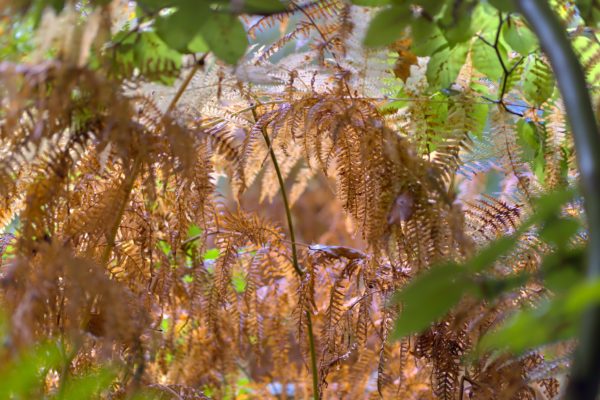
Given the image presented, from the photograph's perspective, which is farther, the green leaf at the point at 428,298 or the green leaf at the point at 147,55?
the green leaf at the point at 147,55

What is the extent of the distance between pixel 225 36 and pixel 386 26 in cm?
14

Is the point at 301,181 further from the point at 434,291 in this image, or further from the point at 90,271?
the point at 434,291

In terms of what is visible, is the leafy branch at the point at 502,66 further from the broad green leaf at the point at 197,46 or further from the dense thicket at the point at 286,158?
the broad green leaf at the point at 197,46

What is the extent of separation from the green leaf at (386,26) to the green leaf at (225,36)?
0.11 m

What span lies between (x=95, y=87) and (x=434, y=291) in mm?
337

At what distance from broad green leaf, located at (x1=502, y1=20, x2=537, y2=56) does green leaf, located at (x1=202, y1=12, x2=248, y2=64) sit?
308 mm

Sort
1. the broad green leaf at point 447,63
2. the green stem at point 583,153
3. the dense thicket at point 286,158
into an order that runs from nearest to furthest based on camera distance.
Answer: the green stem at point 583,153
the dense thicket at point 286,158
the broad green leaf at point 447,63

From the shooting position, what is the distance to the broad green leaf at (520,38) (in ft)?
2.35

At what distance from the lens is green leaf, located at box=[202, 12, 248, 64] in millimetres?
582

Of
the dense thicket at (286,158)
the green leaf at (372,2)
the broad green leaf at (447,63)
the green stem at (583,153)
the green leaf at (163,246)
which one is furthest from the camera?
the green leaf at (163,246)

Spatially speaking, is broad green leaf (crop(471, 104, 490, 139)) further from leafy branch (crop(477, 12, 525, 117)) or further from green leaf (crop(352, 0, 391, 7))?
green leaf (crop(352, 0, 391, 7))

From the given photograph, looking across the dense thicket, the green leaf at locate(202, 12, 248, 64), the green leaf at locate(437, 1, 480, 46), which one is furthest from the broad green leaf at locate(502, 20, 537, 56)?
the green leaf at locate(202, 12, 248, 64)

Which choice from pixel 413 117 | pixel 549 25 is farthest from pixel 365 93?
pixel 549 25

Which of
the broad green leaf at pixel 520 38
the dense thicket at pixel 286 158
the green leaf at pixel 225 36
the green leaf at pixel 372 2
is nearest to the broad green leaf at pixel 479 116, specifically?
the dense thicket at pixel 286 158
